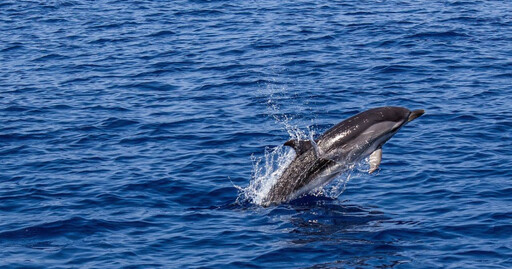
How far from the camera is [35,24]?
3669cm

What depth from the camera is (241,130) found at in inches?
896

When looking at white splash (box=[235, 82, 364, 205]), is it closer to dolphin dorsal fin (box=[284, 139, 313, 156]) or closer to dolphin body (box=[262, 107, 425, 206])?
dolphin dorsal fin (box=[284, 139, 313, 156])

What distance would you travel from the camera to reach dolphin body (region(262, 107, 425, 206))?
16953 mm

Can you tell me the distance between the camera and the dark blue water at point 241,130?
15709 millimetres

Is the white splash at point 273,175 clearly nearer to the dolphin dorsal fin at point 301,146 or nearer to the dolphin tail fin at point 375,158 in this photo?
the dolphin dorsal fin at point 301,146

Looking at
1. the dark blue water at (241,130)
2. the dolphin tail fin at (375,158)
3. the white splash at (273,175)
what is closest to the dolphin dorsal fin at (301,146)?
the white splash at (273,175)

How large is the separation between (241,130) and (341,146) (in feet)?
20.3

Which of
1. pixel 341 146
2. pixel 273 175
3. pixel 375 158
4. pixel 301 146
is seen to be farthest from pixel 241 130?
pixel 341 146

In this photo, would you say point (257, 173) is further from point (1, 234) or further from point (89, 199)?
point (1, 234)

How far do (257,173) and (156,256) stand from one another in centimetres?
513

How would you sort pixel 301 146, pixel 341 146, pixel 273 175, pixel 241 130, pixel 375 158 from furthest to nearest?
pixel 241 130 < pixel 273 175 < pixel 375 158 < pixel 301 146 < pixel 341 146

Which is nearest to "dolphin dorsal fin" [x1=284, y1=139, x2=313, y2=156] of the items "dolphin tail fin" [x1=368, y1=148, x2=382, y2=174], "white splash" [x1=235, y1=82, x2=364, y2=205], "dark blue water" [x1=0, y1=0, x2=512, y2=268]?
"white splash" [x1=235, y1=82, x2=364, y2=205]

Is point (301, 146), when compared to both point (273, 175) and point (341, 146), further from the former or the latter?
point (273, 175)

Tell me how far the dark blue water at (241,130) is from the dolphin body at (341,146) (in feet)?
2.26
